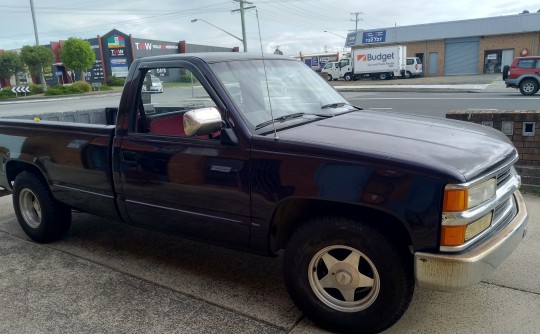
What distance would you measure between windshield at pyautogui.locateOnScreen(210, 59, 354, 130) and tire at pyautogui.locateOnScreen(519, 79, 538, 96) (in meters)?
18.6

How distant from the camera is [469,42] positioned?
4412 cm

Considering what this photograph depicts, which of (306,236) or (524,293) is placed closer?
(306,236)

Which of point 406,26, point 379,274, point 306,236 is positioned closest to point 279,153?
point 306,236

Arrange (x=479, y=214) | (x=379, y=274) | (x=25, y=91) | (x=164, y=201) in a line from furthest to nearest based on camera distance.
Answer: (x=25, y=91)
(x=164, y=201)
(x=379, y=274)
(x=479, y=214)

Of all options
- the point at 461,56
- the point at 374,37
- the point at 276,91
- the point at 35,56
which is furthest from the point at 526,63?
the point at 35,56

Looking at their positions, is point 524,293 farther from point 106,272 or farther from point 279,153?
point 106,272

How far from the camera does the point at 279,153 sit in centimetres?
292

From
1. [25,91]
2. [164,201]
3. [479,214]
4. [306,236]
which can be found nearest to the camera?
[479,214]

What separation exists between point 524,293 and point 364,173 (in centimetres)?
178

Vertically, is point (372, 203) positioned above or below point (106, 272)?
above

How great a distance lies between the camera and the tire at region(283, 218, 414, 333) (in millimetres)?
2697

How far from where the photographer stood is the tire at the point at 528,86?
19.3 metres

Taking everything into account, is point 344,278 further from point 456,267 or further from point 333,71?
point 333,71

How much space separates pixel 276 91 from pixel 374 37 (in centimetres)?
4899
